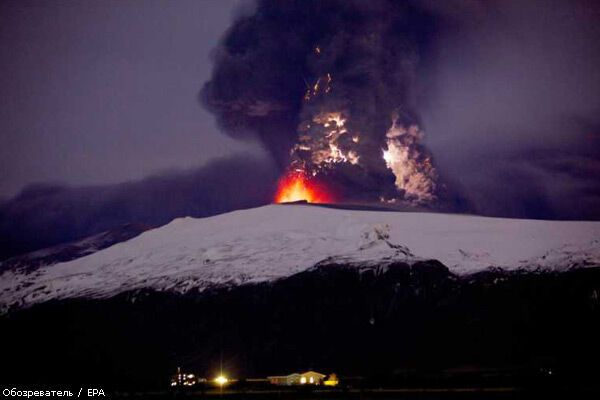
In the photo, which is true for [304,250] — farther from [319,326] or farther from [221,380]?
[221,380]

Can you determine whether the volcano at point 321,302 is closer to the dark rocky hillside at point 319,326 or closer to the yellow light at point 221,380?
the dark rocky hillside at point 319,326

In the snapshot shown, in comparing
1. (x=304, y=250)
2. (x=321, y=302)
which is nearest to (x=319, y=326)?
(x=321, y=302)

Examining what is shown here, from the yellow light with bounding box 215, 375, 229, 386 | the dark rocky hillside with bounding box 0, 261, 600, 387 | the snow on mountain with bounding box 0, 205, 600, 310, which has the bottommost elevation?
the yellow light with bounding box 215, 375, 229, 386

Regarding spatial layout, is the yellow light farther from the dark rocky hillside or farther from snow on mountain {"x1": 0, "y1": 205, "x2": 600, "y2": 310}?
snow on mountain {"x1": 0, "y1": 205, "x2": 600, "y2": 310}

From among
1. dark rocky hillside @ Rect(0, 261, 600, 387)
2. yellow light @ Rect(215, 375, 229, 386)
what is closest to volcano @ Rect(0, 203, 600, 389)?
dark rocky hillside @ Rect(0, 261, 600, 387)

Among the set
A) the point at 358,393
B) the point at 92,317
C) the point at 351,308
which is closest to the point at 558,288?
the point at 351,308

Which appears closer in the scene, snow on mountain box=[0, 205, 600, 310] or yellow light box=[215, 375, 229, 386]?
yellow light box=[215, 375, 229, 386]
